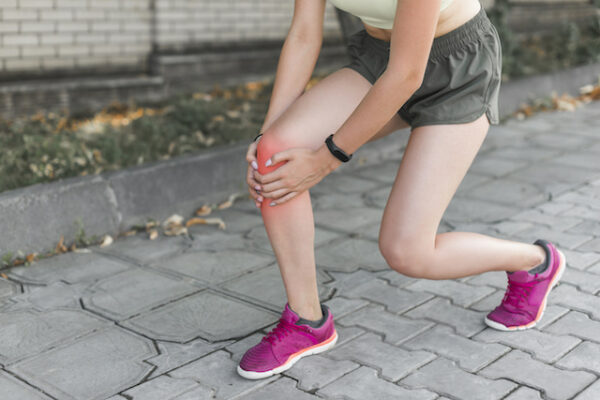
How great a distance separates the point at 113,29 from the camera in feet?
21.0

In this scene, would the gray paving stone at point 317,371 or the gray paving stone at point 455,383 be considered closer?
the gray paving stone at point 455,383

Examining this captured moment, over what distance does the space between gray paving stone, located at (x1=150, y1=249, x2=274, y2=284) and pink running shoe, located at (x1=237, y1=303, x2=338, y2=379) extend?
855 millimetres

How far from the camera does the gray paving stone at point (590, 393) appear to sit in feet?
7.32

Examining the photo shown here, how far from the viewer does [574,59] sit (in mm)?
8648

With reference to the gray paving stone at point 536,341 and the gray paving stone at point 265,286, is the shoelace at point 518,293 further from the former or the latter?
the gray paving stone at point 265,286

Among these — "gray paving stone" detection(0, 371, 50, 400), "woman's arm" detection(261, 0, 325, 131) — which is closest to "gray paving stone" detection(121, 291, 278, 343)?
"gray paving stone" detection(0, 371, 50, 400)

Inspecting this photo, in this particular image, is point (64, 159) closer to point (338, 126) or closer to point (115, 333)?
point (115, 333)

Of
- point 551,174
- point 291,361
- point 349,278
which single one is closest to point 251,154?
point 291,361

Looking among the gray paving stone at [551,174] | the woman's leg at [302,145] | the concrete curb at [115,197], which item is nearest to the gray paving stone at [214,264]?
the concrete curb at [115,197]

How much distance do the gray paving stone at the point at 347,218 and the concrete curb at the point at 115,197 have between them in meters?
0.63

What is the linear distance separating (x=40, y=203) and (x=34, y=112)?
8.18 feet

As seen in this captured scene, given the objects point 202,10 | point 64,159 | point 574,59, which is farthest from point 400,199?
point 574,59

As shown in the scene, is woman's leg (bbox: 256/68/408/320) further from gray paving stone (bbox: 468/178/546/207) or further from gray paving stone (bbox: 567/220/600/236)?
gray paving stone (bbox: 468/178/546/207)

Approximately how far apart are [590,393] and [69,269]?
239cm
